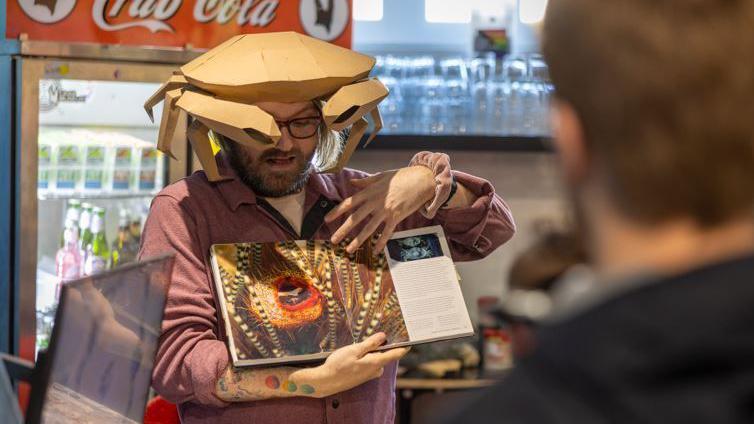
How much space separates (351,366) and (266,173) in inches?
18.2

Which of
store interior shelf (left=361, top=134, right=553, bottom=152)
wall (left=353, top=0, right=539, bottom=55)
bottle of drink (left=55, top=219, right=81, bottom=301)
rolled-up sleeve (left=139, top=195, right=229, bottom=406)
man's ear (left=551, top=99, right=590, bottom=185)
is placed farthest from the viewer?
wall (left=353, top=0, right=539, bottom=55)

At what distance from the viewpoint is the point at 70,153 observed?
12.8 feet

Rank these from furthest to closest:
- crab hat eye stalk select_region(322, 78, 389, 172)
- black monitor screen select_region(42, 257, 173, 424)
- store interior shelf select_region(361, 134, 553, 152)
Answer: store interior shelf select_region(361, 134, 553, 152), crab hat eye stalk select_region(322, 78, 389, 172), black monitor screen select_region(42, 257, 173, 424)

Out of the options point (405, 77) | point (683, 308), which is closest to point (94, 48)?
point (405, 77)

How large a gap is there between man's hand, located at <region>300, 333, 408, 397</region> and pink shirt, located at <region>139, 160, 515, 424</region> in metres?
0.11

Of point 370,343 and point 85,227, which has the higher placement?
point 370,343

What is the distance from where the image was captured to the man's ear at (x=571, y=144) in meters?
0.77

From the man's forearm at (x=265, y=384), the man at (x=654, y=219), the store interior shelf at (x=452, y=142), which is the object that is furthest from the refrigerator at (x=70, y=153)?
the man at (x=654, y=219)

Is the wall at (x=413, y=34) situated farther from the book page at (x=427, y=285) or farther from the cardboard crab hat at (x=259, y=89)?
the book page at (x=427, y=285)

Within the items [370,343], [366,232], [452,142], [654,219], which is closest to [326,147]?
[366,232]

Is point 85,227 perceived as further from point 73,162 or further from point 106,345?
point 106,345

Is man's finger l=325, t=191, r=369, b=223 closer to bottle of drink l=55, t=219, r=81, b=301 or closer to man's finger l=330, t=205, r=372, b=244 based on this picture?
man's finger l=330, t=205, r=372, b=244

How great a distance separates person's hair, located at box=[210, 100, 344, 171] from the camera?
2359mm

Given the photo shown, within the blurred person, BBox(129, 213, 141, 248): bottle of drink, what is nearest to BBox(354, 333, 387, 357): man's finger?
the blurred person
